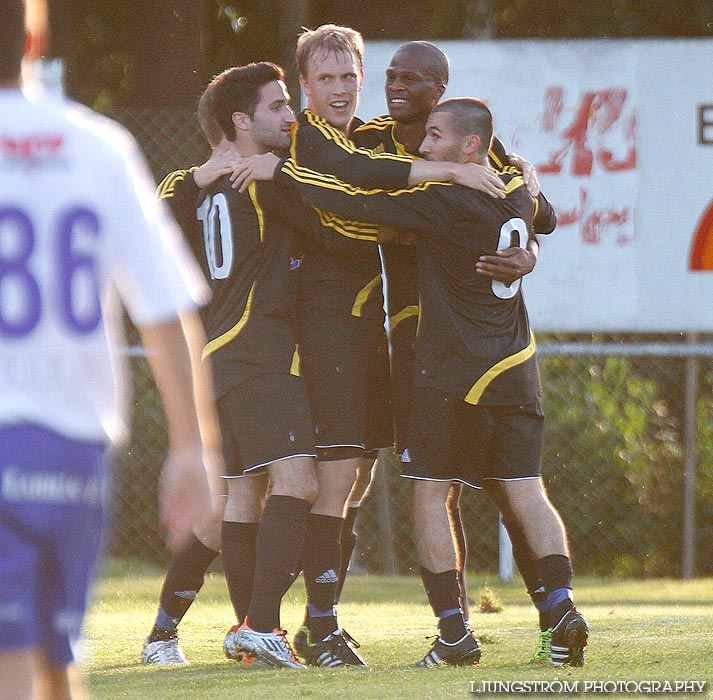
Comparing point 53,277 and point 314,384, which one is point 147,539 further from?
point 53,277

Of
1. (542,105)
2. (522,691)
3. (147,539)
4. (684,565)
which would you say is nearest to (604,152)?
(542,105)

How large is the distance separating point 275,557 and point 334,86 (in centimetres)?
155

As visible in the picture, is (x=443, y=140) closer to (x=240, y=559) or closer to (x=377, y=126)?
(x=377, y=126)

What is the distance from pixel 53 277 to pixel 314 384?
273cm

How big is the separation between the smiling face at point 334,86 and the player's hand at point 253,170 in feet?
0.84

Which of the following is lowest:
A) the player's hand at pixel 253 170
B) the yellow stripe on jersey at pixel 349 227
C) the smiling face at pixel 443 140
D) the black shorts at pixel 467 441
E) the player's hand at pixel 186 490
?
the black shorts at pixel 467 441

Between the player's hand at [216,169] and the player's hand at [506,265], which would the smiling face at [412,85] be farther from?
the player's hand at [506,265]

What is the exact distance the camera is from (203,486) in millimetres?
2334

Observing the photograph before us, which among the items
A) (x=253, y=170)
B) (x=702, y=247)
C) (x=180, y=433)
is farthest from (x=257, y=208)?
(x=702, y=247)

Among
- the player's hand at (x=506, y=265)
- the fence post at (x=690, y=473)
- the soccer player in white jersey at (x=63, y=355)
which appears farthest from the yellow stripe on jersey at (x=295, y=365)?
the fence post at (x=690, y=473)

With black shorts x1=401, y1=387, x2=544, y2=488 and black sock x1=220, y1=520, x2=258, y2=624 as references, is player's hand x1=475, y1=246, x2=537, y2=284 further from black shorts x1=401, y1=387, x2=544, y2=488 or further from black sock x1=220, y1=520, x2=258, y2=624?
black sock x1=220, y1=520, x2=258, y2=624

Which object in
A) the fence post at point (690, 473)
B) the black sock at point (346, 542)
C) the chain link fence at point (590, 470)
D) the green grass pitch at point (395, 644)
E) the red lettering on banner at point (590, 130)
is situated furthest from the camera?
the red lettering on banner at point (590, 130)

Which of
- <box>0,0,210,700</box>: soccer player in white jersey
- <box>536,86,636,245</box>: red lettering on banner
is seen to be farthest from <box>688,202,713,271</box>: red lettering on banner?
<box>0,0,210,700</box>: soccer player in white jersey

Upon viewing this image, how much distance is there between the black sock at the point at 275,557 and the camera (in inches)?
185
